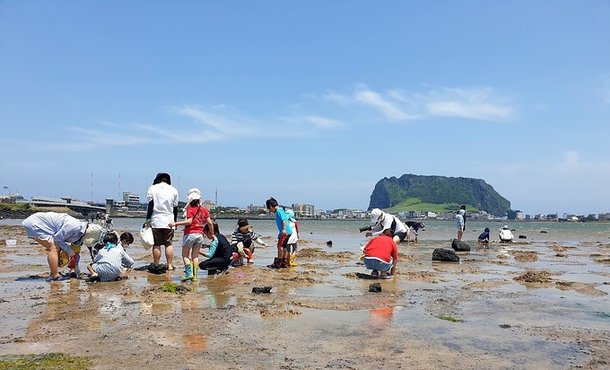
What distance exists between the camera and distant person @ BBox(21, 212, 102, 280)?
944cm

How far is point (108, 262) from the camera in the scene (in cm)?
951

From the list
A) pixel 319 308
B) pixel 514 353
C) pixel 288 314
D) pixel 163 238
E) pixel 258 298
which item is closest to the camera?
pixel 514 353

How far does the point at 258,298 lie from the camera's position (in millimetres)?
7898

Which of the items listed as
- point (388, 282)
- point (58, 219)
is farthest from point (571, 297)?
point (58, 219)

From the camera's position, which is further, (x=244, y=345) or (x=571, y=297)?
(x=571, y=297)

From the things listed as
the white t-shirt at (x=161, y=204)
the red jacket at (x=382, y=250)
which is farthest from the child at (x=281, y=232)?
the white t-shirt at (x=161, y=204)

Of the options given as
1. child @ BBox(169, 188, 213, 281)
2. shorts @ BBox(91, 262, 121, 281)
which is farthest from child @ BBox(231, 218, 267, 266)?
shorts @ BBox(91, 262, 121, 281)

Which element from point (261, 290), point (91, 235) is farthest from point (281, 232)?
point (91, 235)

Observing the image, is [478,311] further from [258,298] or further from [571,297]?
[258,298]

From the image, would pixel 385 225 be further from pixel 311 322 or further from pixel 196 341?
Result: pixel 196 341

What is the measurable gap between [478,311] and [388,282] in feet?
9.91

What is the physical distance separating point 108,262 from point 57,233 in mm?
Answer: 1175

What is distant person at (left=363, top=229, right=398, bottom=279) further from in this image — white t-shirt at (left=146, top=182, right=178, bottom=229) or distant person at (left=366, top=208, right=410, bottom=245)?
white t-shirt at (left=146, top=182, right=178, bottom=229)

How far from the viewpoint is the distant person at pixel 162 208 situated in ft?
35.1
